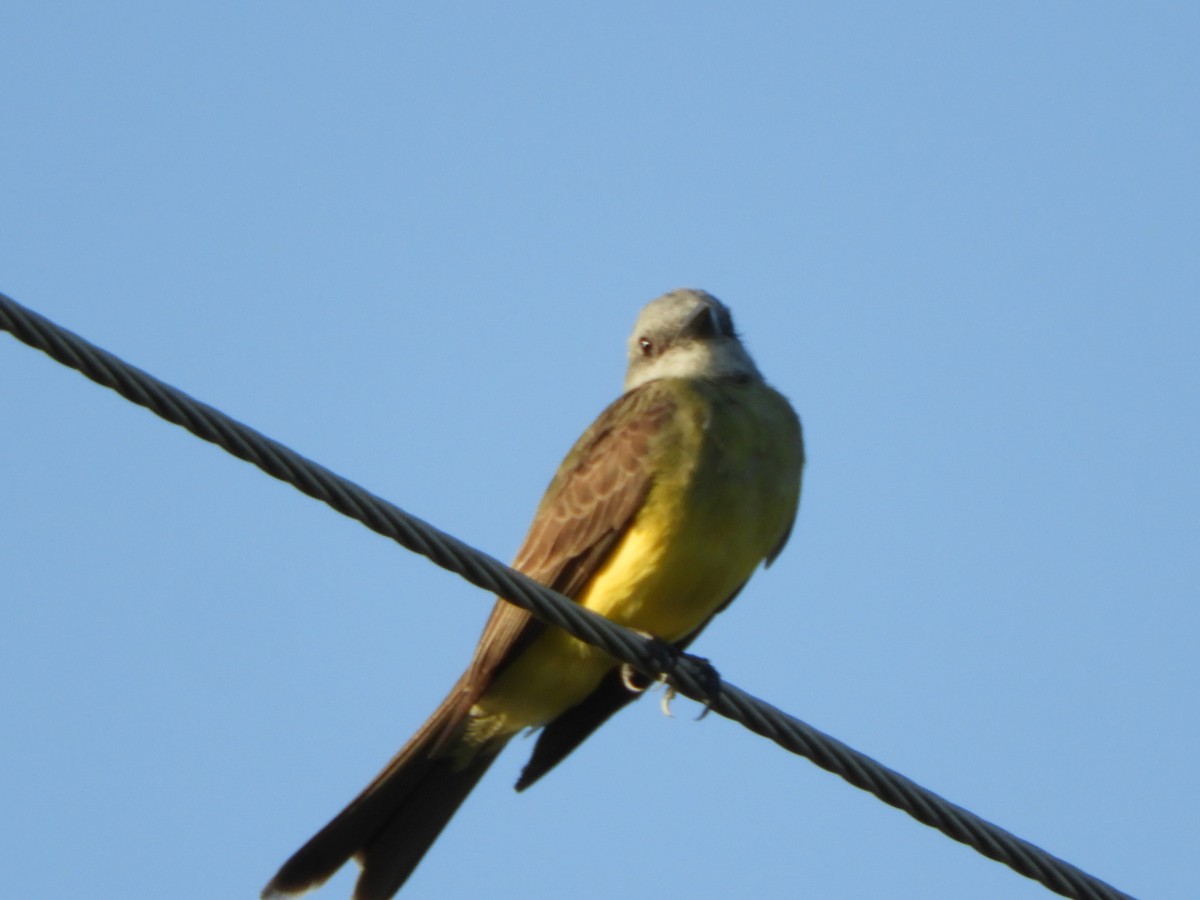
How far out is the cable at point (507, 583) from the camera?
11.4ft

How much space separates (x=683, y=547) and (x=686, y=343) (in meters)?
1.47

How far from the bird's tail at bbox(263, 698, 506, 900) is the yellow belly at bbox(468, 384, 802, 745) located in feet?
0.64

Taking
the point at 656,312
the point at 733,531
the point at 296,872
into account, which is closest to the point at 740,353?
the point at 656,312

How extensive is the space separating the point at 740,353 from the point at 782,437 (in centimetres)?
88

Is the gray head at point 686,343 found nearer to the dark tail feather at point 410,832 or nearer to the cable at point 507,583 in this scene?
the dark tail feather at point 410,832

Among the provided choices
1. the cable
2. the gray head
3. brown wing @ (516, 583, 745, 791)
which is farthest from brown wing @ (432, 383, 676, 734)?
the cable

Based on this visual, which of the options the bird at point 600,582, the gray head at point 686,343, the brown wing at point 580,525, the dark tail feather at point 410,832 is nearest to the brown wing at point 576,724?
the bird at point 600,582

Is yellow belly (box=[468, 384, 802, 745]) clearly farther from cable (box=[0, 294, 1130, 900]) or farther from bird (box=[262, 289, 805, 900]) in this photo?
cable (box=[0, 294, 1130, 900])

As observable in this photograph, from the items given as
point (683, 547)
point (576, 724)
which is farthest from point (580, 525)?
point (576, 724)

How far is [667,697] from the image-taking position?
574cm

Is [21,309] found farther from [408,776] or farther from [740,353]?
[740,353]

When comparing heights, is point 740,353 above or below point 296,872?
above

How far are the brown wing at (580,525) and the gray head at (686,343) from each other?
1.82 feet

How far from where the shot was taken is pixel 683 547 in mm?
5758
